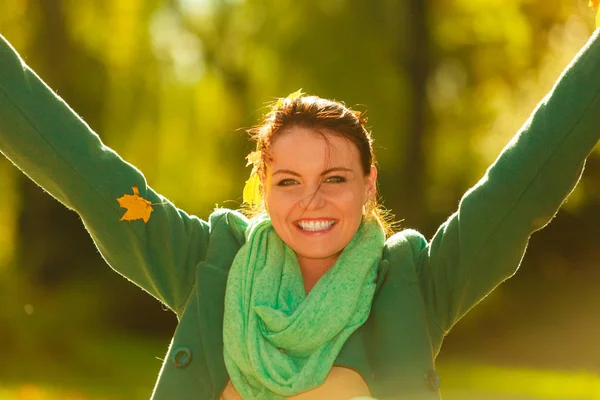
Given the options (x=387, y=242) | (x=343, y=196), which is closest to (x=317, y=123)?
(x=343, y=196)

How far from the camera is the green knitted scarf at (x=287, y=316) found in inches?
77.8

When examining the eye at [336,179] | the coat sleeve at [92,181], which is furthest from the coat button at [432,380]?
the coat sleeve at [92,181]

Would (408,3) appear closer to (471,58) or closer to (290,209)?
(471,58)

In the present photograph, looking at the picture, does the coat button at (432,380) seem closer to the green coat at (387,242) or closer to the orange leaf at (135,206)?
the green coat at (387,242)

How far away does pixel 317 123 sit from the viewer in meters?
2.12

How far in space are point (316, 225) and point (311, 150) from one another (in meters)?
0.17

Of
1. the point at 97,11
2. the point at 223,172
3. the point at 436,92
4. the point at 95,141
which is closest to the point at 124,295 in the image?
the point at 223,172

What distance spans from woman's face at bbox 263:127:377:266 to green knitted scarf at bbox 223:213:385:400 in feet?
0.18

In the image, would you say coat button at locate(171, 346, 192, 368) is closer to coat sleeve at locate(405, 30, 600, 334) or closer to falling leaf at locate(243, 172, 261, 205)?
falling leaf at locate(243, 172, 261, 205)

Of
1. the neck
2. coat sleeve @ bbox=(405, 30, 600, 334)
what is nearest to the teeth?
the neck

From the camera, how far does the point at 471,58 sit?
8.55 m

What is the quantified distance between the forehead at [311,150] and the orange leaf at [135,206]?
0.31 m

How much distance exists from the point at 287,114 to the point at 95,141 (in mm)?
450

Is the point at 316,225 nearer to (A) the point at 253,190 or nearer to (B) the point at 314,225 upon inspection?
(B) the point at 314,225
